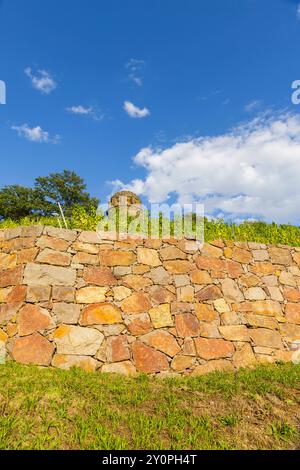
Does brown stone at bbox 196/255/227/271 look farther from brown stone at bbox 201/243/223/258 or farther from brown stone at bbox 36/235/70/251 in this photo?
brown stone at bbox 36/235/70/251

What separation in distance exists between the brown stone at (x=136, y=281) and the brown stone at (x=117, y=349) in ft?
3.53

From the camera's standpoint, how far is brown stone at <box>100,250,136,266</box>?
7.01 metres

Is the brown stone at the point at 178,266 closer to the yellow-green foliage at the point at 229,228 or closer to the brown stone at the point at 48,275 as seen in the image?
the yellow-green foliage at the point at 229,228

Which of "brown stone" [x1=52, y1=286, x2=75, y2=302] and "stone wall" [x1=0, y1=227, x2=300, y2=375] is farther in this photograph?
"brown stone" [x1=52, y1=286, x2=75, y2=302]

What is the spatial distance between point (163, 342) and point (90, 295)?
1.75 meters

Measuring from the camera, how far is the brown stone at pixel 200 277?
24.6 ft

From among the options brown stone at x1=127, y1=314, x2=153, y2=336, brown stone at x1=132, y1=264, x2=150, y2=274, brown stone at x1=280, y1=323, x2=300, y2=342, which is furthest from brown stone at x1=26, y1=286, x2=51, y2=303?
brown stone at x1=280, y1=323, x2=300, y2=342

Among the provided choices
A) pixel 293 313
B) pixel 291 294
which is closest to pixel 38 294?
pixel 293 313

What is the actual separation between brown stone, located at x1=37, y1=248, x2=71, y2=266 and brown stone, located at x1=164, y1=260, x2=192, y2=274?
2.22 metres

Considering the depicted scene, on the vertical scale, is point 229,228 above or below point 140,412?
above

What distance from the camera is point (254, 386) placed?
5.35 m

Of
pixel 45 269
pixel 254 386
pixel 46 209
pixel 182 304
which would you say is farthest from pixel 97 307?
pixel 46 209

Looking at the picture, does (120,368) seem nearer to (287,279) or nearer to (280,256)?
(287,279)

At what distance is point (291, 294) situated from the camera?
8.42 m
